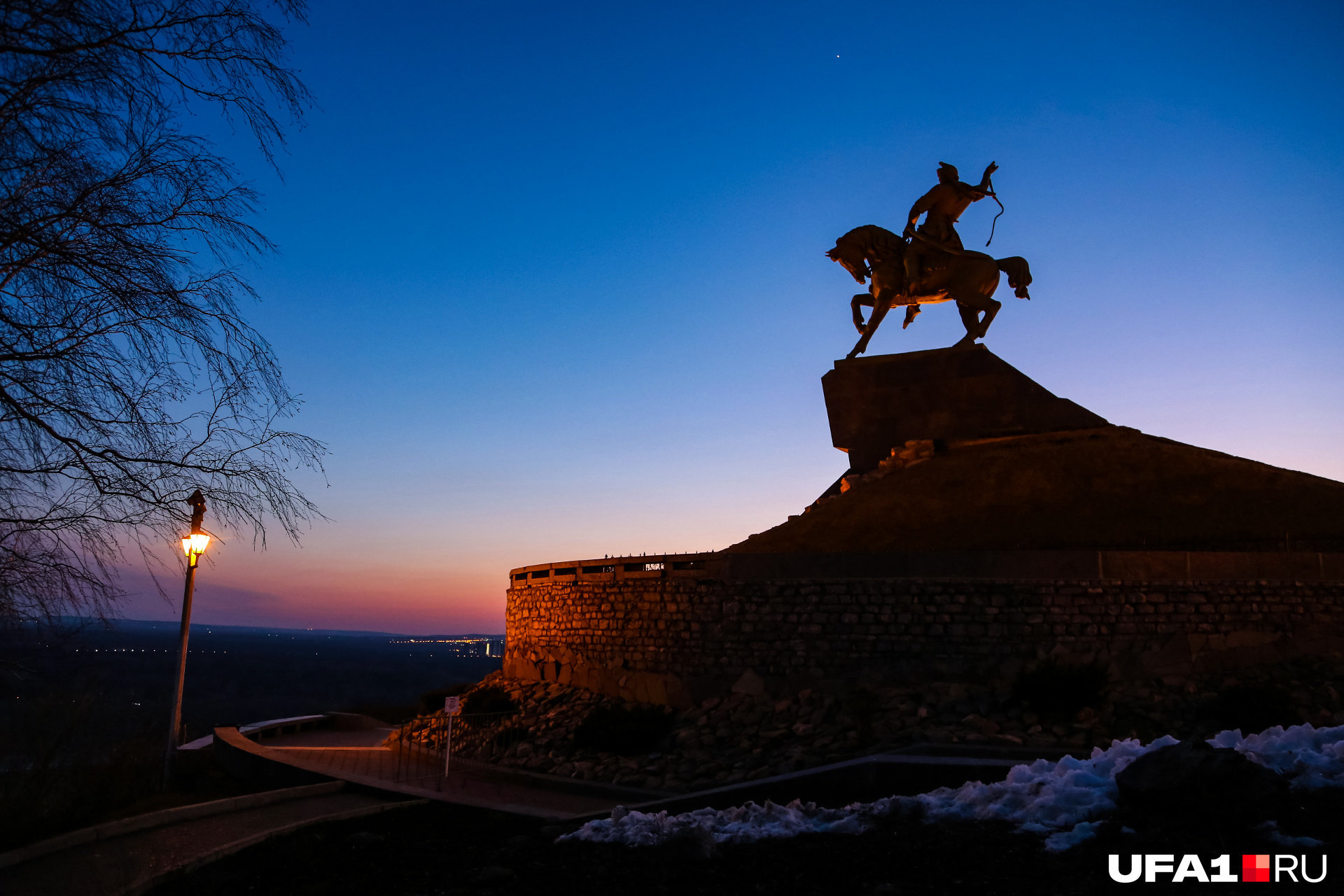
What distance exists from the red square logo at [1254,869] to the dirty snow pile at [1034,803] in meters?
0.99

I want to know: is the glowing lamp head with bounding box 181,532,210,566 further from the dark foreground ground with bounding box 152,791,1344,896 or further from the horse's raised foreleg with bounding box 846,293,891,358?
the horse's raised foreleg with bounding box 846,293,891,358

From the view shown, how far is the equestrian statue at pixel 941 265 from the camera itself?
985 inches

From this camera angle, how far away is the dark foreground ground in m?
5.52

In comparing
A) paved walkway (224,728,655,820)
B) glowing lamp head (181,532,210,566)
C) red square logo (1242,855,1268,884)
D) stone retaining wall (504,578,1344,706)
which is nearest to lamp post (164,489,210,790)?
glowing lamp head (181,532,210,566)

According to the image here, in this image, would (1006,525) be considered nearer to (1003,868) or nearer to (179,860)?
(1003,868)

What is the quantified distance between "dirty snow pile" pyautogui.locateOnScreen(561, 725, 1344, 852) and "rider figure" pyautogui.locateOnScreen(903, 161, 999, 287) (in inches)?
766

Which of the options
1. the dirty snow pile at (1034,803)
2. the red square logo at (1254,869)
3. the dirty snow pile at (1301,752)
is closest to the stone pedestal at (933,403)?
the dirty snow pile at (1301,752)

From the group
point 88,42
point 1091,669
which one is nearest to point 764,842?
point 88,42

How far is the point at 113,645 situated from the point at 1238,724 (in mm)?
13919

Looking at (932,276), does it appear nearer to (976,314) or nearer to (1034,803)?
(976,314)

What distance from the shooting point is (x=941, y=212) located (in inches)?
996

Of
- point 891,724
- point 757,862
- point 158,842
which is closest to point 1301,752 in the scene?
point 757,862

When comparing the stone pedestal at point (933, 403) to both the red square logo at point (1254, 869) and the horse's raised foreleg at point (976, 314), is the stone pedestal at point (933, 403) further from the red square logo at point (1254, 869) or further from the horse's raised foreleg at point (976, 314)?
the red square logo at point (1254, 869)

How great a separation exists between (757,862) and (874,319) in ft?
70.6
